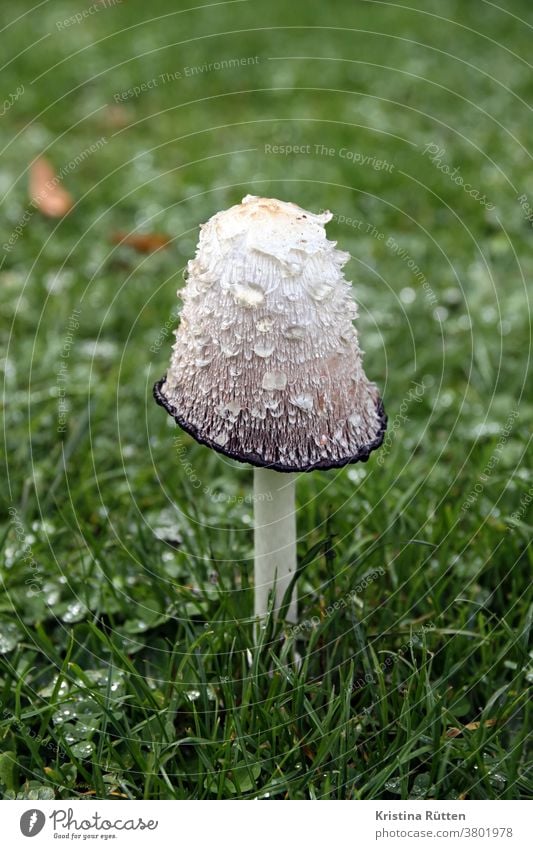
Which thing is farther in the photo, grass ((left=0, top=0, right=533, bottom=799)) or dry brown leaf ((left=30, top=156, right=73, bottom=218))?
dry brown leaf ((left=30, top=156, right=73, bottom=218))

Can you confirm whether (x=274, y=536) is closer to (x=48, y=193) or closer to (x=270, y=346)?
(x=270, y=346)

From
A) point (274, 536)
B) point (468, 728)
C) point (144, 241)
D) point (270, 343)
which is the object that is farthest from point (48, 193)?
point (468, 728)

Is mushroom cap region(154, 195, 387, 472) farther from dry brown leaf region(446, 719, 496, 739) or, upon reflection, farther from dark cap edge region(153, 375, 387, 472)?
dry brown leaf region(446, 719, 496, 739)

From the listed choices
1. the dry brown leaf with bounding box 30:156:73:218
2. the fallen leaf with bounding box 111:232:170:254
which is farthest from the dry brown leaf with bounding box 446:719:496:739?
the dry brown leaf with bounding box 30:156:73:218

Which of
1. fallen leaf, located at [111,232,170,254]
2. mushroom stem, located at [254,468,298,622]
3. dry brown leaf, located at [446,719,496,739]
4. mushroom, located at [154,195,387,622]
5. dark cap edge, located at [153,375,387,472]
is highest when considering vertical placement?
fallen leaf, located at [111,232,170,254]
